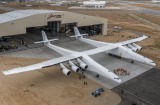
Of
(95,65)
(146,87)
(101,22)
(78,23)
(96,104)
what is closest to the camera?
(96,104)

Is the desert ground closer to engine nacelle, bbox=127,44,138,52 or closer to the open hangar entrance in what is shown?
engine nacelle, bbox=127,44,138,52

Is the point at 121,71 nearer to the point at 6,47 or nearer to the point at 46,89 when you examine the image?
the point at 46,89

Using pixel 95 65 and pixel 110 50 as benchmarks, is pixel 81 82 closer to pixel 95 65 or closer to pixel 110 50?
pixel 95 65

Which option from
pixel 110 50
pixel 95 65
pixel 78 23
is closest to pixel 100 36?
pixel 78 23

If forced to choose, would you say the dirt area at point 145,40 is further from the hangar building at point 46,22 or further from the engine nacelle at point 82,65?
the engine nacelle at point 82,65

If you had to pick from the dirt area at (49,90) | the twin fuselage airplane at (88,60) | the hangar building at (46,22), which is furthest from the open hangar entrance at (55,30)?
the dirt area at (49,90)

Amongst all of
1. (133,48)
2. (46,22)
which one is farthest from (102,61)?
(46,22)
